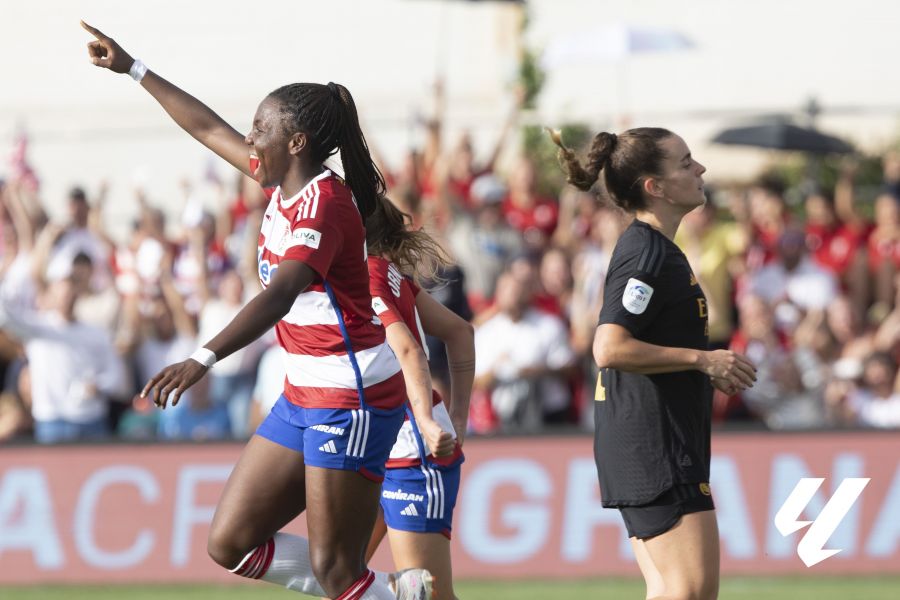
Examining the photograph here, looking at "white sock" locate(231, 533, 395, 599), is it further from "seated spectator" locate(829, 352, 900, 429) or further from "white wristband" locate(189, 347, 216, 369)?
"seated spectator" locate(829, 352, 900, 429)

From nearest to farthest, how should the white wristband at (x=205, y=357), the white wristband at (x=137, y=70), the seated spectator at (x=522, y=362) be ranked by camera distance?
1. the white wristband at (x=205, y=357)
2. the white wristband at (x=137, y=70)
3. the seated spectator at (x=522, y=362)

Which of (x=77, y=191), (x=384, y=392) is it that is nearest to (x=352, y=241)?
(x=384, y=392)

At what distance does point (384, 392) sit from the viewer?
18.5ft

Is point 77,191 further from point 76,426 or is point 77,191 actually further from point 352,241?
point 352,241

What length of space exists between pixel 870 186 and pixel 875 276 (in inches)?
230

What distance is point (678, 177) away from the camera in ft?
18.6

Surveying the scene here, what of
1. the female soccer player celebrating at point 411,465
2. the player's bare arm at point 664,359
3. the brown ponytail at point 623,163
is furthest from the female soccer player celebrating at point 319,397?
the brown ponytail at point 623,163

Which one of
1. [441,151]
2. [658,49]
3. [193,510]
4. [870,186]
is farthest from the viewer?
[870,186]

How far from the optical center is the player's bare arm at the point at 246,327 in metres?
4.79

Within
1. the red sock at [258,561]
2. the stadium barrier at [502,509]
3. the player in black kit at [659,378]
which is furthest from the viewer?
the stadium barrier at [502,509]

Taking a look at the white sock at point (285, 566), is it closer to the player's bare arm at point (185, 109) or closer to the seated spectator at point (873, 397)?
the player's bare arm at point (185, 109)

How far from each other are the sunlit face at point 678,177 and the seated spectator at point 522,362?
5597 mm

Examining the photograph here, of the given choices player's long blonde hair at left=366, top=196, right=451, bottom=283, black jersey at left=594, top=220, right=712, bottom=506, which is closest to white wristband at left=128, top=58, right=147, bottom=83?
player's long blonde hair at left=366, top=196, right=451, bottom=283

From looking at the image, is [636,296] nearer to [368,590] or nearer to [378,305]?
[378,305]
